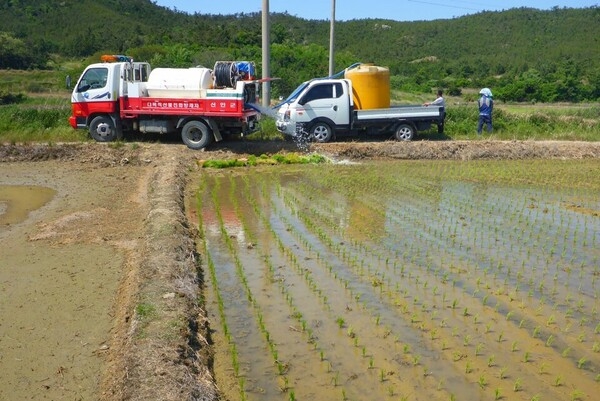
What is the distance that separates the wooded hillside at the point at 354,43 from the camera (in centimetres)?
3653

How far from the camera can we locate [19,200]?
10.8m

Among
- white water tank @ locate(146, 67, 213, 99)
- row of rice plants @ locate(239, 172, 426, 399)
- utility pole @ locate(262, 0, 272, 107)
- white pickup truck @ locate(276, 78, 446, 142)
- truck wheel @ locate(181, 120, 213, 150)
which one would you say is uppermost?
utility pole @ locate(262, 0, 272, 107)

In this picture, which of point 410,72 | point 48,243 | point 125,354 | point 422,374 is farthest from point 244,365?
point 410,72

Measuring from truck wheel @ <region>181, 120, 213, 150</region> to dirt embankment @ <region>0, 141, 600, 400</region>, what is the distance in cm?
187

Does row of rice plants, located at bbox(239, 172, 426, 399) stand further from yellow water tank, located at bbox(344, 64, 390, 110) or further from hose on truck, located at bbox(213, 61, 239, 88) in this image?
yellow water tank, located at bbox(344, 64, 390, 110)

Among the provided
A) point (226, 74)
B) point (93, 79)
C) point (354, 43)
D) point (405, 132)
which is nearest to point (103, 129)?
point (93, 79)

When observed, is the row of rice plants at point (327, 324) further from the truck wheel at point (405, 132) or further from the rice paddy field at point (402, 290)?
the truck wheel at point (405, 132)

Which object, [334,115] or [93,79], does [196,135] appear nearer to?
[93,79]

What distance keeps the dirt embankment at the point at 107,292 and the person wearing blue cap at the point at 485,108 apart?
28.4 ft

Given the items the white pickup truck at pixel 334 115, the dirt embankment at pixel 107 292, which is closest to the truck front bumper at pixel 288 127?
the white pickup truck at pixel 334 115

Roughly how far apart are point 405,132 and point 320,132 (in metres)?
2.22

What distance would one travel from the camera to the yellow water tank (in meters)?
16.0

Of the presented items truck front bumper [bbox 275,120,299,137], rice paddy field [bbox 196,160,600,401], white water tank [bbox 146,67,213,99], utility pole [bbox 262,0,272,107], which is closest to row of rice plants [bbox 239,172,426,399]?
rice paddy field [bbox 196,160,600,401]

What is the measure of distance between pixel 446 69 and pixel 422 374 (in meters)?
50.2
